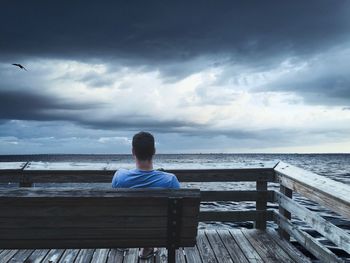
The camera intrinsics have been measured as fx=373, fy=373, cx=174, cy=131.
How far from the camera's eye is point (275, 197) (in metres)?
6.25

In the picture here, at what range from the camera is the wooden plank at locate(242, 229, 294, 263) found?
5090 mm

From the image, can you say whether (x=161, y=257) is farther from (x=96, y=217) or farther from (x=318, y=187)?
(x=318, y=187)

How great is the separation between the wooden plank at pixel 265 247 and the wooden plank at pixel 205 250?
0.68 metres

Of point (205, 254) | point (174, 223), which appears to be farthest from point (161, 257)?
point (174, 223)

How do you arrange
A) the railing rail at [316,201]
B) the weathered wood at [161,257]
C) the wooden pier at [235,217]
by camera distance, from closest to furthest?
the railing rail at [316,201] < the wooden pier at [235,217] < the weathered wood at [161,257]

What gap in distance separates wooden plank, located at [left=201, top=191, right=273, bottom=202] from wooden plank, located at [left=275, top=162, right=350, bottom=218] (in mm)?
454

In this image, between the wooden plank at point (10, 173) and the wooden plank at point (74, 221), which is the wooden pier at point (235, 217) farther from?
the wooden plank at point (74, 221)

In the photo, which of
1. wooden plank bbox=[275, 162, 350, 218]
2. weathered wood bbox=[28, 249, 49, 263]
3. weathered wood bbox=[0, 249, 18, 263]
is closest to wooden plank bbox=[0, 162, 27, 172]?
weathered wood bbox=[0, 249, 18, 263]

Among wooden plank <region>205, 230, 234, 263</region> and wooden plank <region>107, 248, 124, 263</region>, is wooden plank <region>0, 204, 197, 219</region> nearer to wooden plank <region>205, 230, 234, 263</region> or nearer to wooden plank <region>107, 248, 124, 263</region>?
wooden plank <region>107, 248, 124, 263</region>

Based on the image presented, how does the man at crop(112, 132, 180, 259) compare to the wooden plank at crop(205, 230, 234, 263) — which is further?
the wooden plank at crop(205, 230, 234, 263)

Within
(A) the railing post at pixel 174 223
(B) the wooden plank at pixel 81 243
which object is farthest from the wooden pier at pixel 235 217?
(A) the railing post at pixel 174 223

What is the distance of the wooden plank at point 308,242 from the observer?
4.29m

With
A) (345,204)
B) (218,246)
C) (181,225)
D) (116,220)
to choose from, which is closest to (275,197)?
(218,246)

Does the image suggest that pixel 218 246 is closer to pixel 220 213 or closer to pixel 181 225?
pixel 220 213
